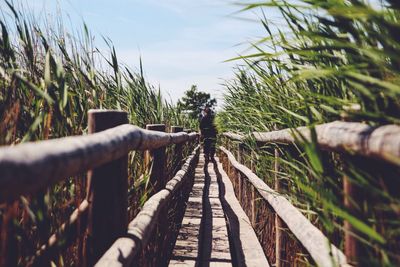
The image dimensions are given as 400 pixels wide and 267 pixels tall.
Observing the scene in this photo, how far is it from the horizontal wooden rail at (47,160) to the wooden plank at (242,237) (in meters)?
2.25

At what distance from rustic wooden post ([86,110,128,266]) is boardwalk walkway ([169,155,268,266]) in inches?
62.4

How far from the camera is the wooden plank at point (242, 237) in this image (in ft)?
10.4

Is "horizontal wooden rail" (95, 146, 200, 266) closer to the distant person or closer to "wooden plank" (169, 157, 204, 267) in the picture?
"wooden plank" (169, 157, 204, 267)

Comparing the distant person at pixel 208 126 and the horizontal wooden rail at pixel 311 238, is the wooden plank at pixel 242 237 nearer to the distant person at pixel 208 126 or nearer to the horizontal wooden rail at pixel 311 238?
the horizontal wooden rail at pixel 311 238

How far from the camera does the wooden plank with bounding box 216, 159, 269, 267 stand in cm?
318

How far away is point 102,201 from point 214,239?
2434 millimetres

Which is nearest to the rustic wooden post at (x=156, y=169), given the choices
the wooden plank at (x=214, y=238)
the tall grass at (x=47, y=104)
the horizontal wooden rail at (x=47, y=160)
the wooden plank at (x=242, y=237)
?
the tall grass at (x=47, y=104)

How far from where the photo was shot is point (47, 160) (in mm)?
722

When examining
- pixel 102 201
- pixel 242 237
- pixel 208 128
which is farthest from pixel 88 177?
pixel 208 128

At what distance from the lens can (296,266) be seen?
6.61 ft

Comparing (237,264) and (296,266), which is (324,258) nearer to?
(296,266)

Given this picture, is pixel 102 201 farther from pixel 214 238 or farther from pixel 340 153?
pixel 214 238

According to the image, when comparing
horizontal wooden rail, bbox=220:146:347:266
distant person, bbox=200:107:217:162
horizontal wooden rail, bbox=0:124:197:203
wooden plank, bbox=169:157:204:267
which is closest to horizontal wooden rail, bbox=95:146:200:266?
horizontal wooden rail, bbox=0:124:197:203

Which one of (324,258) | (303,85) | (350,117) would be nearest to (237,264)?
(303,85)
